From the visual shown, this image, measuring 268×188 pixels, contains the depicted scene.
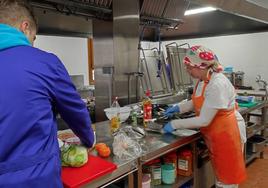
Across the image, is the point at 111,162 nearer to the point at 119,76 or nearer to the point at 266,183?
the point at 119,76

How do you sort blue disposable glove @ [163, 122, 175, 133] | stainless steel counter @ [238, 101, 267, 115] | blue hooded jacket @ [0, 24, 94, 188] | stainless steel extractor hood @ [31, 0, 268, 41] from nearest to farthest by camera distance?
blue hooded jacket @ [0, 24, 94, 188] → blue disposable glove @ [163, 122, 175, 133] → stainless steel extractor hood @ [31, 0, 268, 41] → stainless steel counter @ [238, 101, 267, 115]

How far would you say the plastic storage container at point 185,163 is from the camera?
2.01 metres

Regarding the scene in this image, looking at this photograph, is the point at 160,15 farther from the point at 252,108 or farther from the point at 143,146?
the point at 143,146

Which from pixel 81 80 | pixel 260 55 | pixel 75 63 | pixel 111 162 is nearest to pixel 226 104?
pixel 111 162

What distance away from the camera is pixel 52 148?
3.26 ft

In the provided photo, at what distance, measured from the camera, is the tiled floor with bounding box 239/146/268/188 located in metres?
2.79

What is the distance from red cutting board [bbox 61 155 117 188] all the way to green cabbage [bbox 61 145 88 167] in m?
0.03

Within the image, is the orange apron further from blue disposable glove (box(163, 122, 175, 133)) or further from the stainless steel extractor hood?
the stainless steel extractor hood

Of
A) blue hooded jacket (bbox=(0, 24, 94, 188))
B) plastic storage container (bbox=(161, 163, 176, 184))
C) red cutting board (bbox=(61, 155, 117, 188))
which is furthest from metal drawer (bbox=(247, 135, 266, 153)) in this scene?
blue hooded jacket (bbox=(0, 24, 94, 188))

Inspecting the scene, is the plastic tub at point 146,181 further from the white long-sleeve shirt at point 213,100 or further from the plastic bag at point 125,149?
the white long-sleeve shirt at point 213,100

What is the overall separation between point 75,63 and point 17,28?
502 cm

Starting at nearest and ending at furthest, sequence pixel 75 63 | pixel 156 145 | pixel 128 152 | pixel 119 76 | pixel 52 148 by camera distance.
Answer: pixel 52 148 < pixel 128 152 < pixel 156 145 < pixel 119 76 < pixel 75 63

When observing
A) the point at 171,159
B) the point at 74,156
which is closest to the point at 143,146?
the point at 171,159

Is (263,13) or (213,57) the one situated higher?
(263,13)
